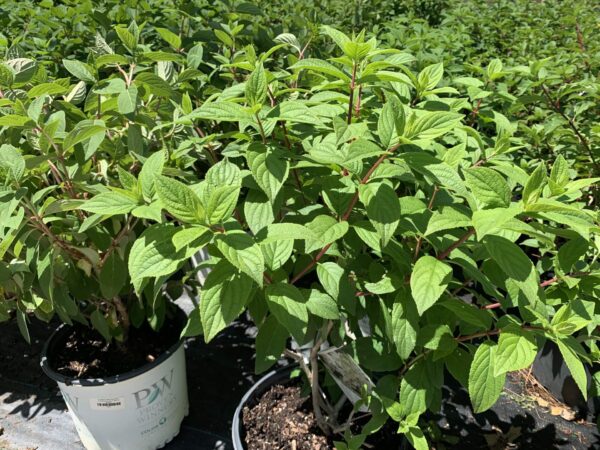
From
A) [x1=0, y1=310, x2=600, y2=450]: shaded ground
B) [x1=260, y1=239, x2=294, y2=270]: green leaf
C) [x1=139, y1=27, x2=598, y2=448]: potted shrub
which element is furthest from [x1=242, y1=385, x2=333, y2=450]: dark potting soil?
[x1=260, y1=239, x2=294, y2=270]: green leaf

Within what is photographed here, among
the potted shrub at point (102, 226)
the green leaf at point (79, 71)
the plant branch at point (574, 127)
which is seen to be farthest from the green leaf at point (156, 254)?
the plant branch at point (574, 127)

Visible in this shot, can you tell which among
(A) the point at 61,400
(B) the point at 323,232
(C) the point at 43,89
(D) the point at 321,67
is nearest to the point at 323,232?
(B) the point at 323,232

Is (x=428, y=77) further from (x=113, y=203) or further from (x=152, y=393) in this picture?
(x=152, y=393)

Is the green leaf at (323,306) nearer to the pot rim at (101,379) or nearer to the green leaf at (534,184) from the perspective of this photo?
the green leaf at (534,184)

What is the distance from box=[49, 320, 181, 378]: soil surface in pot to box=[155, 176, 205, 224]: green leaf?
1313 millimetres

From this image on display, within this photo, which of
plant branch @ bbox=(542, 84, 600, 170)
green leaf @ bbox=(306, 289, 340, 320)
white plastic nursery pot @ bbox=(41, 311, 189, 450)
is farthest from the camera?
plant branch @ bbox=(542, 84, 600, 170)

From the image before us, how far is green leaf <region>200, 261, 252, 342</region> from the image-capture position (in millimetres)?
1180

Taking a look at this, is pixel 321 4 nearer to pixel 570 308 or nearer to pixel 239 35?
pixel 239 35

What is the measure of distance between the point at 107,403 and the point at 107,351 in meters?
0.28

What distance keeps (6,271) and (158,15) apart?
1.98 m

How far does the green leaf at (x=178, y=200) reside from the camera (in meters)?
1.15

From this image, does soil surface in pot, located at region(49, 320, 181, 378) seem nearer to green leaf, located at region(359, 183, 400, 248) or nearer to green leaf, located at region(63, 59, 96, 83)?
green leaf, located at region(63, 59, 96, 83)

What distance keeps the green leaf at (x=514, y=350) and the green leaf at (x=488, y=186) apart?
327 mm

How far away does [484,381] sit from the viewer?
1.27 metres
